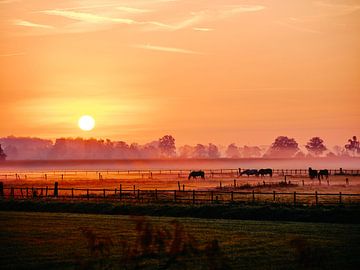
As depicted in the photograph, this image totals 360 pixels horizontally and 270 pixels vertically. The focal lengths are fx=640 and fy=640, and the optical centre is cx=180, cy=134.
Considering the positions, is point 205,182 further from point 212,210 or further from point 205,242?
point 205,242

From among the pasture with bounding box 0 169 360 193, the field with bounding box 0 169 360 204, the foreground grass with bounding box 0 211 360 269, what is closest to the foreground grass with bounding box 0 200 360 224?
the field with bounding box 0 169 360 204

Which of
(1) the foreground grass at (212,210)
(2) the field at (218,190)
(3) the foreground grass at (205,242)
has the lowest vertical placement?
(3) the foreground grass at (205,242)

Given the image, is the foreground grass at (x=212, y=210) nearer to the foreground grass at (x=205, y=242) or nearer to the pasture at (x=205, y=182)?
the foreground grass at (x=205, y=242)

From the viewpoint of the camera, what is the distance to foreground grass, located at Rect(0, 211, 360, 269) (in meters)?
23.1

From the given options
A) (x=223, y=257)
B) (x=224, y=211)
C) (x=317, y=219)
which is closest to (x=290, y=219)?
(x=317, y=219)

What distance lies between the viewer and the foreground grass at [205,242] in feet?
75.7

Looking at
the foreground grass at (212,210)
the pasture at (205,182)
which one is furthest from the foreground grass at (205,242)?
the pasture at (205,182)

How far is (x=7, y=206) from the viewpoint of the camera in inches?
1997

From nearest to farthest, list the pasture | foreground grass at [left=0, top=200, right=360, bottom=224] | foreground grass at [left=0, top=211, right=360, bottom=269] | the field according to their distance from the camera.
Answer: foreground grass at [left=0, top=211, right=360, bottom=269]
foreground grass at [left=0, top=200, right=360, bottom=224]
the field
the pasture

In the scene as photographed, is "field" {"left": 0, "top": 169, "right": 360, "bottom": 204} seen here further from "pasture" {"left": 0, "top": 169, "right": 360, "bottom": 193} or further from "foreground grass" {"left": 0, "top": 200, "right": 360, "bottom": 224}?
"foreground grass" {"left": 0, "top": 200, "right": 360, "bottom": 224}

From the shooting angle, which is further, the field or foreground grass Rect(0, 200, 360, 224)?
the field

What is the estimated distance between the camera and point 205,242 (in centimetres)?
2862

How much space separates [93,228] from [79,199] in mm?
18101

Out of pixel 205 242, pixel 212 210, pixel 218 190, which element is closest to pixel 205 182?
pixel 218 190
